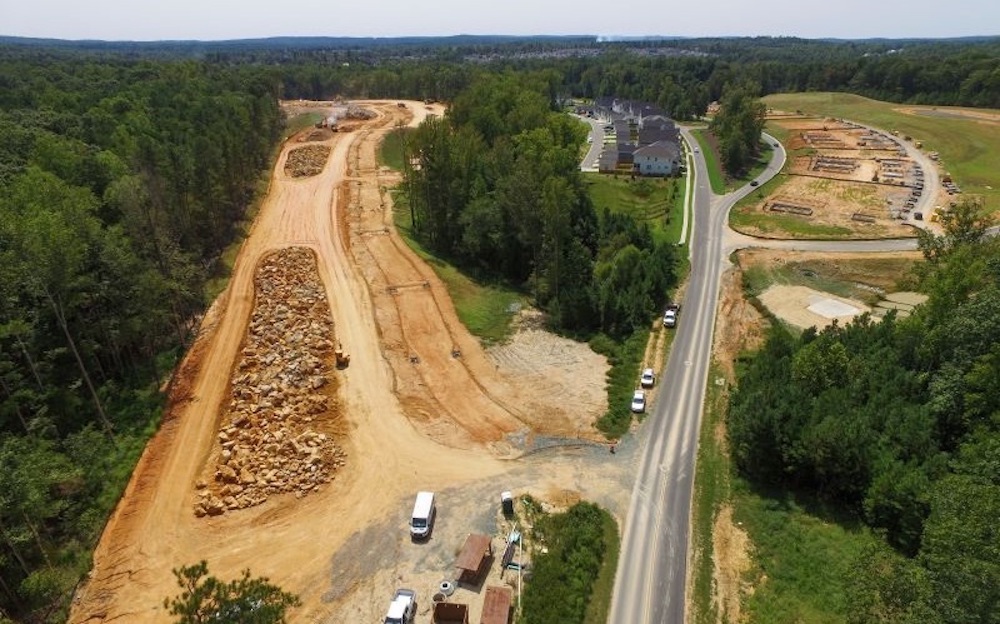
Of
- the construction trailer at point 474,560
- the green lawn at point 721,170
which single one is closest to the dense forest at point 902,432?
the construction trailer at point 474,560

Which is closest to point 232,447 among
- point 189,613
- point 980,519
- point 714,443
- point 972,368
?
point 189,613

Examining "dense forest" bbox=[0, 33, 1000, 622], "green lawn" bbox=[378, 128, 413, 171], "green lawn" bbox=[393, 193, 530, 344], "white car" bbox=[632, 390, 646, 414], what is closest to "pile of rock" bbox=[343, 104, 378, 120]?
"green lawn" bbox=[378, 128, 413, 171]

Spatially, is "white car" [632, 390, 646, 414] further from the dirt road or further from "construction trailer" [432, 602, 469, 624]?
"construction trailer" [432, 602, 469, 624]

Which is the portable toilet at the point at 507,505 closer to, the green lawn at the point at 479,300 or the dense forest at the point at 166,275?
the dense forest at the point at 166,275

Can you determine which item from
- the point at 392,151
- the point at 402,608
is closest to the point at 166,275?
the point at 402,608

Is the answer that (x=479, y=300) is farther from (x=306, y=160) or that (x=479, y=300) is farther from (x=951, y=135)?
(x=951, y=135)

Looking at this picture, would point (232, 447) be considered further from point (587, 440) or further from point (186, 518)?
point (587, 440)
